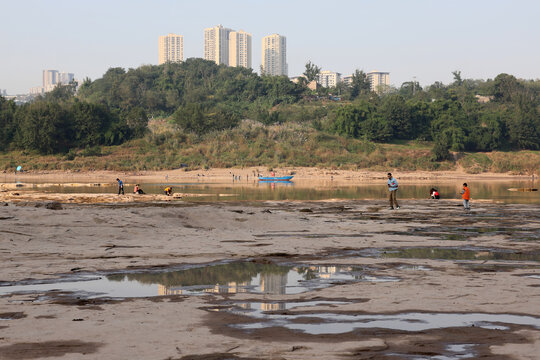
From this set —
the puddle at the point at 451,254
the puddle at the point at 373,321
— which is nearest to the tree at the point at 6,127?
the puddle at the point at 451,254

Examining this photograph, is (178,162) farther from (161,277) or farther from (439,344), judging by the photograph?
(439,344)

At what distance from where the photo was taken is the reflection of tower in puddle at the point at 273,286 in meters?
11.6

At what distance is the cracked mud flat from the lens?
895cm

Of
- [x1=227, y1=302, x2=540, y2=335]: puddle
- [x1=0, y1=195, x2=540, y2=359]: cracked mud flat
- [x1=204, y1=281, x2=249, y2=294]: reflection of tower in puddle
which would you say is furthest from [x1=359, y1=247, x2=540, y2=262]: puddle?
[x1=227, y1=302, x2=540, y2=335]: puddle

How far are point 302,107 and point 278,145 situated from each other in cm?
4975

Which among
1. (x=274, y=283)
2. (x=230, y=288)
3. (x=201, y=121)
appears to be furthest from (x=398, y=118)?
(x=230, y=288)

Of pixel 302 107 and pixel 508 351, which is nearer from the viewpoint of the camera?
pixel 508 351

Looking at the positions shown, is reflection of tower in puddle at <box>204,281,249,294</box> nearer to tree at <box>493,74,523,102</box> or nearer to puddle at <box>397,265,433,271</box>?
puddle at <box>397,265,433,271</box>

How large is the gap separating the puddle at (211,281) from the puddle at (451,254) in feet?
9.20

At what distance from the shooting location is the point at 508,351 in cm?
865

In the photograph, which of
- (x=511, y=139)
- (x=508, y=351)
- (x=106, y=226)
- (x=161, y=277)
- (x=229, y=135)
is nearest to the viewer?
(x=508, y=351)

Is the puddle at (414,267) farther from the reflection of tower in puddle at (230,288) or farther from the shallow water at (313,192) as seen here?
the shallow water at (313,192)

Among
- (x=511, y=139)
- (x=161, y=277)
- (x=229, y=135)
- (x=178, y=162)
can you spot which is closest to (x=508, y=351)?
(x=161, y=277)

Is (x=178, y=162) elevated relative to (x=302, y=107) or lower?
lower
